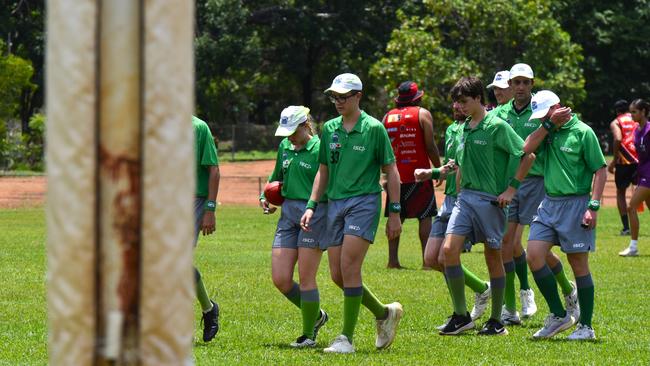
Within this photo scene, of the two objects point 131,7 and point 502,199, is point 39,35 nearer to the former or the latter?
point 502,199

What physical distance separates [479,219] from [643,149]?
933 centimetres

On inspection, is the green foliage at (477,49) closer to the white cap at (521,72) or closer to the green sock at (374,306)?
the white cap at (521,72)

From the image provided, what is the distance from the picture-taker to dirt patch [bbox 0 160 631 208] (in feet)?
110

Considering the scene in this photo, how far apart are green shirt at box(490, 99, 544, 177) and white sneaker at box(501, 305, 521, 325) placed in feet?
4.03

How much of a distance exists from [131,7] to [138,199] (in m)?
0.25

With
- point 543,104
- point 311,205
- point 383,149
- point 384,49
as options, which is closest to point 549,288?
point 543,104

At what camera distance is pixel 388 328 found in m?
9.50

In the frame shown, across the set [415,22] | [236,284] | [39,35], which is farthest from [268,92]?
[236,284]

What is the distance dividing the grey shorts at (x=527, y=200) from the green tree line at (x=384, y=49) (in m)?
32.8

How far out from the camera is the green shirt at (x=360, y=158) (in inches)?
368

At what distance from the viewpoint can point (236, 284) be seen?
564 inches

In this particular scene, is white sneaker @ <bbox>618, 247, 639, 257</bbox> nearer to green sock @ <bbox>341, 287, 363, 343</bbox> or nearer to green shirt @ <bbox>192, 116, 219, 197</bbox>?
green sock @ <bbox>341, 287, 363, 343</bbox>

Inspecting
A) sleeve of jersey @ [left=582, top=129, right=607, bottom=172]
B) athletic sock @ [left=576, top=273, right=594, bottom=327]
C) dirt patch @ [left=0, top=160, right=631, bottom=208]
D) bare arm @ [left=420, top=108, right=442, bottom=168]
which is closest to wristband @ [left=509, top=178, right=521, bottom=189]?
sleeve of jersey @ [left=582, top=129, right=607, bottom=172]

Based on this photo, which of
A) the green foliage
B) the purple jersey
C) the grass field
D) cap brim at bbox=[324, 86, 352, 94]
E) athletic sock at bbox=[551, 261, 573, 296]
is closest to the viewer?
the grass field
